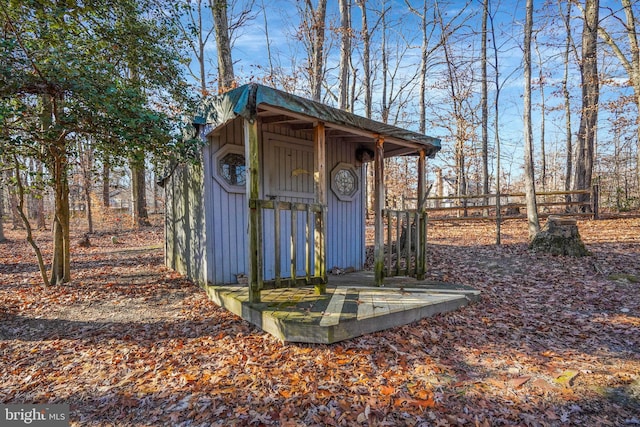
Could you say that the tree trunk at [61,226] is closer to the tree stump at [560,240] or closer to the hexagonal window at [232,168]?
the hexagonal window at [232,168]

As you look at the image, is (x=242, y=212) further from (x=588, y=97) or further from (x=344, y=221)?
(x=588, y=97)

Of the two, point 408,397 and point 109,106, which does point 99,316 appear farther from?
point 408,397

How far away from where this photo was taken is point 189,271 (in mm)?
5359

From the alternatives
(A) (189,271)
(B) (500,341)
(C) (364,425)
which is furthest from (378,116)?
(C) (364,425)

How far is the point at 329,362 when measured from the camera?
2.70 m

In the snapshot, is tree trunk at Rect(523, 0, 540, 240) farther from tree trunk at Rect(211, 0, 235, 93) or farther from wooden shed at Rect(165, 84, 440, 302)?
tree trunk at Rect(211, 0, 235, 93)

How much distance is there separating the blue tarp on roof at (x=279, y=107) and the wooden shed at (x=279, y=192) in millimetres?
12

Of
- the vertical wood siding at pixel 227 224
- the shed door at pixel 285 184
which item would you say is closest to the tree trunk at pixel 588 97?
the shed door at pixel 285 184

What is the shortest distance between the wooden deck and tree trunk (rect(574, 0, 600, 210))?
970 cm

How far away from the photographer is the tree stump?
612 centimetres

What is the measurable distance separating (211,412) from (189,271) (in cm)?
355

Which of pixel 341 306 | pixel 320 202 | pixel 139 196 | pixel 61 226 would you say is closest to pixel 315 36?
pixel 320 202

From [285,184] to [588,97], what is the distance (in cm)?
1311

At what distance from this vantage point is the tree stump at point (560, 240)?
6125mm
